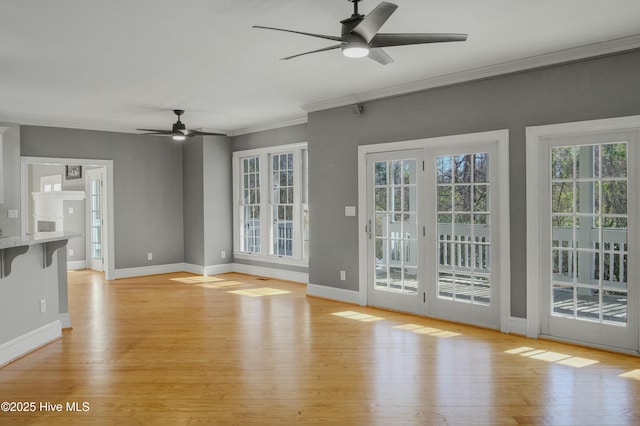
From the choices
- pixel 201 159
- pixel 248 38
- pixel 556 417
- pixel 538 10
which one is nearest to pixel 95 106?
pixel 201 159

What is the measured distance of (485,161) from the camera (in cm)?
487

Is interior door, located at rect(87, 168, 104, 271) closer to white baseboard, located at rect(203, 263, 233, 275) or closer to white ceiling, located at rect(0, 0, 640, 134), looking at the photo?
white baseboard, located at rect(203, 263, 233, 275)

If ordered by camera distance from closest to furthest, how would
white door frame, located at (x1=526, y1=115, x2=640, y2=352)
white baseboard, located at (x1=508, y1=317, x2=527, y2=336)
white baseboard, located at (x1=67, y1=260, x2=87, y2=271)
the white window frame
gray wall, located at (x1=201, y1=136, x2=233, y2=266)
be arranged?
white door frame, located at (x1=526, y1=115, x2=640, y2=352)
white baseboard, located at (x1=508, y1=317, x2=527, y2=336)
the white window frame
gray wall, located at (x1=201, y1=136, x2=233, y2=266)
white baseboard, located at (x1=67, y1=260, x2=87, y2=271)

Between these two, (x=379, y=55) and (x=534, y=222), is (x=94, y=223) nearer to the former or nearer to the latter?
(x=379, y=55)

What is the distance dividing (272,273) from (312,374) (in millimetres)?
4603

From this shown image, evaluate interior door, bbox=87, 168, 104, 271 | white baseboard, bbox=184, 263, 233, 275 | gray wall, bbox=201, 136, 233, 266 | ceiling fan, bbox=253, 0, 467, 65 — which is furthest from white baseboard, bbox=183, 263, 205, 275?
ceiling fan, bbox=253, 0, 467, 65

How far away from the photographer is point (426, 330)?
4.81 meters

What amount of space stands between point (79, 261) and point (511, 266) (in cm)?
862

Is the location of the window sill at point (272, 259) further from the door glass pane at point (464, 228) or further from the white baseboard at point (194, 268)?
the door glass pane at point (464, 228)

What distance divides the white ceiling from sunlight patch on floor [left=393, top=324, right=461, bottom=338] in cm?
269

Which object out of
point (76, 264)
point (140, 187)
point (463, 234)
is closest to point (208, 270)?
point (140, 187)

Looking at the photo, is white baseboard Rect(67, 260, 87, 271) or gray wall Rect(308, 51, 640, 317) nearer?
gray wall Rect(308, 51, 640, 317)

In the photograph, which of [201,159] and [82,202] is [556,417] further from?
[82,202]

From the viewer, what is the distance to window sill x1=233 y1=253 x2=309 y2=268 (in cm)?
766
